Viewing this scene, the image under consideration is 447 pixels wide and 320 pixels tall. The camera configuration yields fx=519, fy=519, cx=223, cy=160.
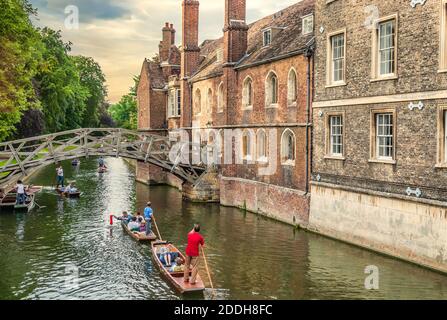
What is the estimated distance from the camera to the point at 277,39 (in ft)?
87.1

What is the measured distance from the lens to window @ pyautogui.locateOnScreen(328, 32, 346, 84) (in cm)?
1928

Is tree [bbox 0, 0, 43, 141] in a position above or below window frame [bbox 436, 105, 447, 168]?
above

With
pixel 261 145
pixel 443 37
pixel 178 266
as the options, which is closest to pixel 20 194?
pixel 261 145

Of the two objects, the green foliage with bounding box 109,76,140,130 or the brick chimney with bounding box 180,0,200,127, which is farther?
the green foliage with bounding box 109,76,140,130

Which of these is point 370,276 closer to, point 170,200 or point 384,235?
point 384,235

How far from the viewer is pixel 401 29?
52.6 ft

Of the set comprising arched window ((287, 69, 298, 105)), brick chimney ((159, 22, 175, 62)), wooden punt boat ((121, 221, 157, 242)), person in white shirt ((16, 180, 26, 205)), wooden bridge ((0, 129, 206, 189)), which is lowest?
wooden punt boat ((121, 221, 157, 242))

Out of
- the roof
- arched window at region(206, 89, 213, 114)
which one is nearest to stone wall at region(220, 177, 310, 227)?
arched window at region(206, 89, 213, 114)

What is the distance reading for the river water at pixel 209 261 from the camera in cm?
1369

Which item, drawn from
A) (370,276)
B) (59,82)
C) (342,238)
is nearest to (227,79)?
(342,238)

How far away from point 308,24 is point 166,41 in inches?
807

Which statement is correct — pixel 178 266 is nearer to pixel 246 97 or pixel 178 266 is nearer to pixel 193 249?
pixel 193 249

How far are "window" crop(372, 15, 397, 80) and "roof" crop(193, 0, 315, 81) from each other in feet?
15.0

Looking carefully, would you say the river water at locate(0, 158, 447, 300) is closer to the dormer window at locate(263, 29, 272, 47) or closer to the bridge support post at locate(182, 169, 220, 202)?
the bridge support post at locate(182, 169, 220, 202)
